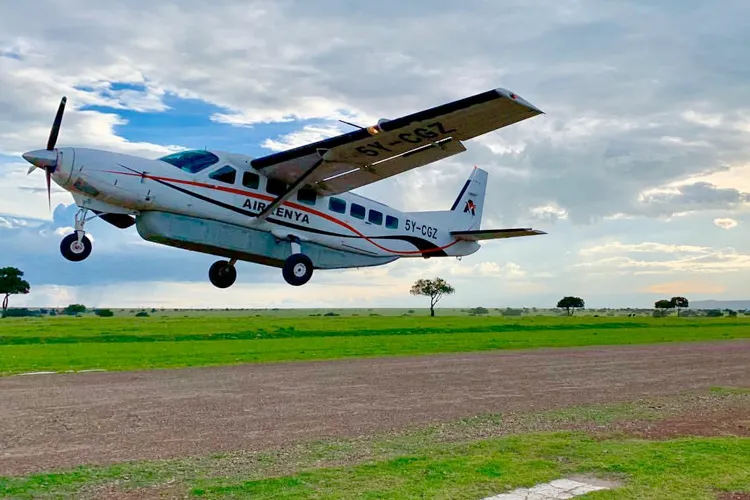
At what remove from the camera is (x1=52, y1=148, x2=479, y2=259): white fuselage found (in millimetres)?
13141

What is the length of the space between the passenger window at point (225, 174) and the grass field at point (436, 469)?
21.0 ft

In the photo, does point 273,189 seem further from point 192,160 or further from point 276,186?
point 192,160

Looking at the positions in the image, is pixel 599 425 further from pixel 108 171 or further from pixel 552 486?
pixel 108 171

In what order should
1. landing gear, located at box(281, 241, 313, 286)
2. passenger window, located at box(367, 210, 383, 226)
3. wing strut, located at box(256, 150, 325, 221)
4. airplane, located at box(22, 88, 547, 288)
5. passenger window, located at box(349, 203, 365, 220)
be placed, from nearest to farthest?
1. airplane, located at box(22, 88, 547, 288)
2. landing gear, located at box(281, 241, 313, 286)
3. wing strut, located at box(256, 150, 325, 221)
4. passenger window, located at box(349, 203, 365, 220)
5. passenger window, located at box(367, 210, 383, 226)

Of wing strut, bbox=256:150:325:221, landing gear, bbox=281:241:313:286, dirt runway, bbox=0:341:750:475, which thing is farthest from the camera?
dirt runway, bbox=0:341:750:475

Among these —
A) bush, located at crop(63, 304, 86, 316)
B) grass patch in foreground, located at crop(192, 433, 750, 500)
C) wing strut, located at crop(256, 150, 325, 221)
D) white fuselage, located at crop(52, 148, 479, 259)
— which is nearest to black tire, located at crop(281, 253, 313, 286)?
white fuselage, located at crop(52, 148, 479, 259)

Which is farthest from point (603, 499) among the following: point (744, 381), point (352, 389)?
point (744, 381)

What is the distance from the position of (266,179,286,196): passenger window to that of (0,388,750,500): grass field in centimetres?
621

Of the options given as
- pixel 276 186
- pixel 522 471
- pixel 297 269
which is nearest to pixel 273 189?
pixel 276 186

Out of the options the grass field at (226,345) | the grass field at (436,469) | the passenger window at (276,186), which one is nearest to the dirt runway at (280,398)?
the grass field at (436,469)

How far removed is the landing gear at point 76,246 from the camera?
1190cm

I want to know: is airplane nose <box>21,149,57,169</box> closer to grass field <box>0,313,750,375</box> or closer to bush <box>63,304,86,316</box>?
grass field <box>0,313,750,375</box>

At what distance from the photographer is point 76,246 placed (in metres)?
12.0

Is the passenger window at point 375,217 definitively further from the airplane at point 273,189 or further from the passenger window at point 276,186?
the passenger window at point 276,186
